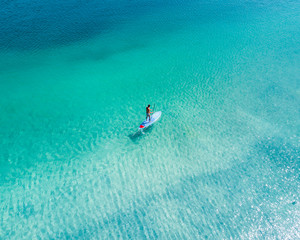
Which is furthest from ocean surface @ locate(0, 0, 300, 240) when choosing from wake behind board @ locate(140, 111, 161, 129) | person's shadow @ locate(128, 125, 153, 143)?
wake behind board @ locate(140, 111, 161, 129)

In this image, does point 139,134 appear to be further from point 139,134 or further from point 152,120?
point 152,120

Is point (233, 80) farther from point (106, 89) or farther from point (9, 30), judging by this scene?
point (9, 30)

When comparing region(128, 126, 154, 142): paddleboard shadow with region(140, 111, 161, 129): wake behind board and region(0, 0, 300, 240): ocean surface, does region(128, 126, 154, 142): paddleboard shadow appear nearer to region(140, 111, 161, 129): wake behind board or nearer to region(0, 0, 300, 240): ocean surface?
region(0, 0, 300, 240): ocean surface

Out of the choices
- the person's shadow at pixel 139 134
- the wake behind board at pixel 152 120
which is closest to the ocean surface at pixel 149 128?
the person's shadow at pixel 139 134

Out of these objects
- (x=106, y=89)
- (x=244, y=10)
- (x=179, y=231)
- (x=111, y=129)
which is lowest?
(x=179, y=231)

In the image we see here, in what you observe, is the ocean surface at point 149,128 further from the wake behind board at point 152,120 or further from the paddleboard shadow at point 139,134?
the wake behind board at point 152,120

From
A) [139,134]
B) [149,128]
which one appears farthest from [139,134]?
[149,128]

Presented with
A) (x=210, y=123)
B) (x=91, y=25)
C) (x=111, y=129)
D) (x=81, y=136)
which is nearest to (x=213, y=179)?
(x=210, y=123)
